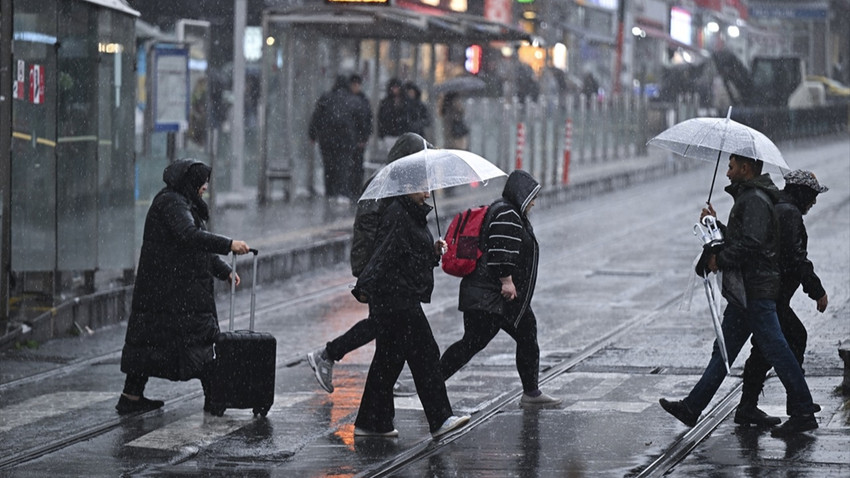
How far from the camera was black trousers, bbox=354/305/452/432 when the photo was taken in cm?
926

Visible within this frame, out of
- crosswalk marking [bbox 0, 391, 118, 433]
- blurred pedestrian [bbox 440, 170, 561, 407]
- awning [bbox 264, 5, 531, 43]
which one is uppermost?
awning [bbox 264, 5, 531, 43]

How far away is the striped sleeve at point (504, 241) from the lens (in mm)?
9656

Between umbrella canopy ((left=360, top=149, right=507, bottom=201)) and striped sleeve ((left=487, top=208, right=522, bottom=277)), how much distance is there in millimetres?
312

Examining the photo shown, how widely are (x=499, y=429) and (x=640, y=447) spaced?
0.96 metres

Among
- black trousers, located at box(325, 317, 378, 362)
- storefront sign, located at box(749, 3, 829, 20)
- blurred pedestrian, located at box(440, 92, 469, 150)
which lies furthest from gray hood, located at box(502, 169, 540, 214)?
storefront sign, located at box(749, 3, 829, 20)

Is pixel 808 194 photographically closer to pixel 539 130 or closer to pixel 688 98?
pixel 539 130

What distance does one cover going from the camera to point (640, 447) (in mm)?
8844

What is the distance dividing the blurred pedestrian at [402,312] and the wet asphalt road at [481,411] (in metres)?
0.16

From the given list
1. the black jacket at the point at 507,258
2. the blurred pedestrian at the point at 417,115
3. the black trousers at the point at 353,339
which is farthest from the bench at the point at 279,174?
the black jacket at the point at 507,258

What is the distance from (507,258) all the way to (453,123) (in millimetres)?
19318

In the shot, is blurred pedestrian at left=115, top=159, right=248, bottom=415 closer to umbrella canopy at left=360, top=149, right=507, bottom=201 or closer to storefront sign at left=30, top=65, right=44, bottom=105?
umbrella canopy at left=360, top=149, right=507, bottom=201

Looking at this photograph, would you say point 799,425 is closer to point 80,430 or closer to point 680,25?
point 80,430

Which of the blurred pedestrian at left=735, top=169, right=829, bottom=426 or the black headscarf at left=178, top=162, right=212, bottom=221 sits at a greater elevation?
the black headscarf at left=178, top=162, right=212, bottom=221

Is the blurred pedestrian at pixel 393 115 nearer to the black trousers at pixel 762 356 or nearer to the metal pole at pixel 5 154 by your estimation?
the metal pole at pixel 5 154
